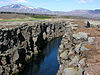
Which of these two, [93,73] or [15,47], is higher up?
[93,73]

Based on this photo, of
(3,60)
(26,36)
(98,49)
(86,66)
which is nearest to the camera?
(86,66)

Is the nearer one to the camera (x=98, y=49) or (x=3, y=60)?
(x=98, y=49)

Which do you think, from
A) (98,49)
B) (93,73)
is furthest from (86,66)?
(98,49)

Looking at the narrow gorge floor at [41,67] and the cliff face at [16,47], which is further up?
the cliff face at [16,47]

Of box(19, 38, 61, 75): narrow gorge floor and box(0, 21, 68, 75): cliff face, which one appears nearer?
box(0, 21, 68, 75): cliff face

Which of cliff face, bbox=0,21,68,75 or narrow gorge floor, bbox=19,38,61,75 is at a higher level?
cliff face, bbox=0,21,68,75

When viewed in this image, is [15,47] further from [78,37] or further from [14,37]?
[78,37]

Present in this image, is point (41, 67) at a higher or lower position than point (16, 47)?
lower

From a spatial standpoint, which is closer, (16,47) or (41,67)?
(16,47)

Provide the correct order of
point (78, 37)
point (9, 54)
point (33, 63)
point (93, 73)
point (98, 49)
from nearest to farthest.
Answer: point (93, 73) → point (98, 49) → point (78, 37) → point (9, 54) → point (33, 63)

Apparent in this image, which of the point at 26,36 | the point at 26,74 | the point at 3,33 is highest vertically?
the point at 3,33

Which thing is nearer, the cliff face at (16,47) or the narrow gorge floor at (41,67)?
the cliff face at (16,47)

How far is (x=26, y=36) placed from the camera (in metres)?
50.1

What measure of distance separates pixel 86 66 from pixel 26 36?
40522mm
